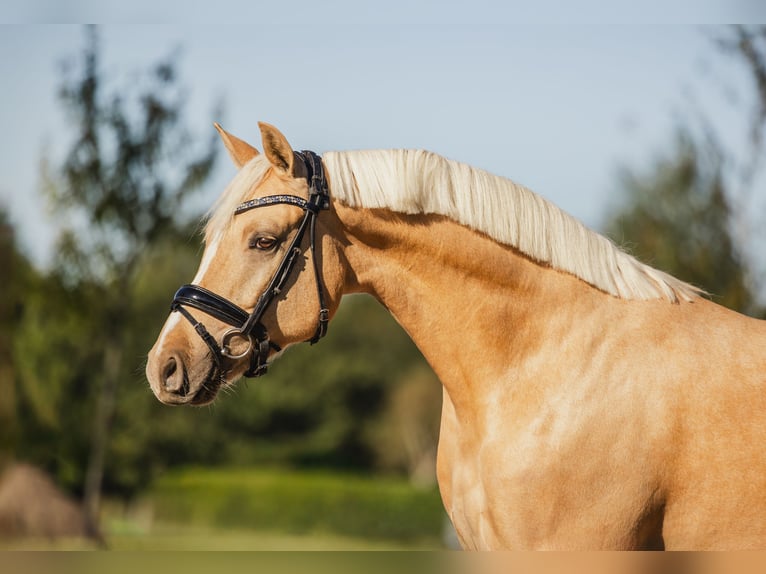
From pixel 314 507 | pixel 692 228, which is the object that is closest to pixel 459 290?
pixel 692 228

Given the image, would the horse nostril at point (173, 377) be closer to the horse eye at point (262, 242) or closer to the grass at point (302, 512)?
the horse eye at point (262, 242)

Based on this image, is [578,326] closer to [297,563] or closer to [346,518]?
[297,563]

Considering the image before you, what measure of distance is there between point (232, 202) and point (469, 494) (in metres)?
1.75

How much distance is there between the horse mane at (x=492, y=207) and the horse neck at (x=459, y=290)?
0.06m

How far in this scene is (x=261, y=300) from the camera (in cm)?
366

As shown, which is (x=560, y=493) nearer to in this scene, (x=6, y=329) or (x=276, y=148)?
(x=276, y=148)

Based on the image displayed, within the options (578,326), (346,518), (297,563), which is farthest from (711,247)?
(346,518)

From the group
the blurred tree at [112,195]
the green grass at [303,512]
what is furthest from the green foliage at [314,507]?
the blurred tree at [112,195]

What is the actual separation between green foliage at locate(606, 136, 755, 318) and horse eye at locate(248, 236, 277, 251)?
30.1 ft

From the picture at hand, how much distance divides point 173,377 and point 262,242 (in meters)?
0.74

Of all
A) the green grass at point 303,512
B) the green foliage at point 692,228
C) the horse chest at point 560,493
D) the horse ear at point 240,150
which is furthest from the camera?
the green grass at point 303,512

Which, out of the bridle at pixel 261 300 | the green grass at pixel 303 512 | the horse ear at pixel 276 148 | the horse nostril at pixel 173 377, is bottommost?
the green grass at pixel 303 512

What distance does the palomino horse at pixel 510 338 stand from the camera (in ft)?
11.0

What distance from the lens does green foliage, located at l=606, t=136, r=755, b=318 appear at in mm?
12258
